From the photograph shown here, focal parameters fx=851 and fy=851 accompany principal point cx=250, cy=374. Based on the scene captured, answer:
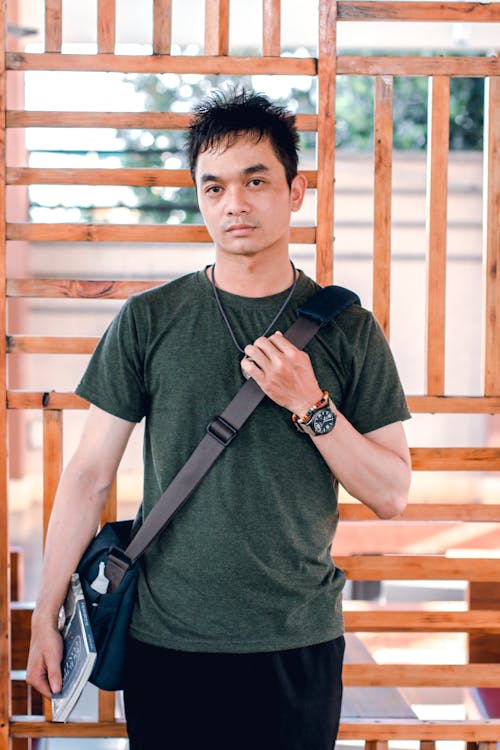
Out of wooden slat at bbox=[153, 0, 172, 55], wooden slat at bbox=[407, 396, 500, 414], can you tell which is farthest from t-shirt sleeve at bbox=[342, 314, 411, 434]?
wooden slat at bbox=[153, 0, 172, 55]

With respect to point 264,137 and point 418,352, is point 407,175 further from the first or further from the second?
point 264,137

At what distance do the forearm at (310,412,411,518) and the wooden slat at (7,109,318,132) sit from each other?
2.81 ft

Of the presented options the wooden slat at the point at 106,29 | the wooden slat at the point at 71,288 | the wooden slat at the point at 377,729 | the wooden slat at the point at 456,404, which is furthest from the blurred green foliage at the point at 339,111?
the wooden slat at the point at 377,729

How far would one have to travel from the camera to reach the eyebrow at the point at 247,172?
5.35 feet

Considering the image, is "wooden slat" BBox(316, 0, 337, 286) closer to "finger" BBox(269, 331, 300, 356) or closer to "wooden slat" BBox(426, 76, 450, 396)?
"wooden slat" BBox(426, 76, 450, 396)

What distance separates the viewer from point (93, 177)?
209cm

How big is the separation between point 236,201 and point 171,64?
0.67m

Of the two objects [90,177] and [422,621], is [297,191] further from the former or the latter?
[422,621]

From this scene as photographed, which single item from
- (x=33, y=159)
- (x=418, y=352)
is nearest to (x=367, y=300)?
(x=418, y=352)

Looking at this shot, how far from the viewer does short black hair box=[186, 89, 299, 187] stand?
5.43 feet

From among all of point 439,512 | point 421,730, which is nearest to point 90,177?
point 439,512

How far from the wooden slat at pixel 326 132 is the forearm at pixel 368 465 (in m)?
0.58

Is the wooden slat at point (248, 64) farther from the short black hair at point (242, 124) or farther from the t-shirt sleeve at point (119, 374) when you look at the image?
the t-shirt sleeve at point (119, 374)

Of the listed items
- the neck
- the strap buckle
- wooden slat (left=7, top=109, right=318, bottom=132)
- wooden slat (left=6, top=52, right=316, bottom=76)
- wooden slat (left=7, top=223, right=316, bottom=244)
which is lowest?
the strap buckle
